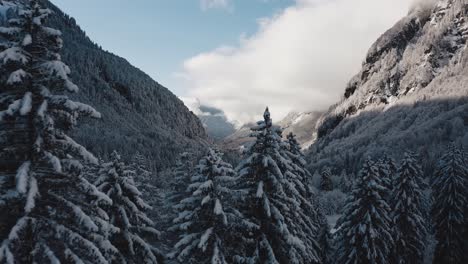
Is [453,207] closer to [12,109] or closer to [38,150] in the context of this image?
[38,150]

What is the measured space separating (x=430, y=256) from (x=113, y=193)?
157 feet

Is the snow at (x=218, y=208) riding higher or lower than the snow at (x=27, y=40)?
lower

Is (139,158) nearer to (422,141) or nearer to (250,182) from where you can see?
(250,182)

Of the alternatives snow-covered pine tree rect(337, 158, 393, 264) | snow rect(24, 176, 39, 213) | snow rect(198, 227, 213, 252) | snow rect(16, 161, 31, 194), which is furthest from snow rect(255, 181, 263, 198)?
snow-covered pine tree rect(337, 158, 393, 264)

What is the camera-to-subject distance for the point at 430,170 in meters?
138

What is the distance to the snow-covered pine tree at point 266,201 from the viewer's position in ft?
64.6

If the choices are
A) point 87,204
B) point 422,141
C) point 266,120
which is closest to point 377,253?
point 266,120

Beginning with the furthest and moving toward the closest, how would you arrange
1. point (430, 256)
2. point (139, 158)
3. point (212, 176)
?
point (430, 256), point (139, 158), point (212, 176)

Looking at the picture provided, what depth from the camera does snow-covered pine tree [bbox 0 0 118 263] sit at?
11.2 m

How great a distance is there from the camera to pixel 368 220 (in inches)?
1166

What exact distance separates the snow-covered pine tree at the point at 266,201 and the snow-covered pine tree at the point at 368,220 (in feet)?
35.3

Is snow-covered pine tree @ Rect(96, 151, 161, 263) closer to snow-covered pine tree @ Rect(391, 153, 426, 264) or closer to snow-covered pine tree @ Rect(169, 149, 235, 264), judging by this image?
snow-covered pine tree @ Rect(169, 149, 235, 264)

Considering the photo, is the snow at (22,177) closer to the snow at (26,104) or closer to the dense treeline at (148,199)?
the dense treeline at (148,199)

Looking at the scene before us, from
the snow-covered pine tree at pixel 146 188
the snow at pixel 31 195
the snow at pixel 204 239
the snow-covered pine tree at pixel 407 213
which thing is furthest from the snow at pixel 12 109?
the snow-covered pine tree at pixel 407 213
